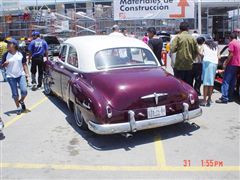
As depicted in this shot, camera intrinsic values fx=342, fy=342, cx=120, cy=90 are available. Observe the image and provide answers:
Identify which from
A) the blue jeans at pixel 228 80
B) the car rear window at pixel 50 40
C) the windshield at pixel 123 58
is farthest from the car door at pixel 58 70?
the car rear window at pixel 50 40

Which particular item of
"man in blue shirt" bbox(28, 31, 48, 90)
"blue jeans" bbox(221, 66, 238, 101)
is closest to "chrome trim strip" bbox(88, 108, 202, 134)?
"blue jeans" bbox(221, 66, 238, 101)

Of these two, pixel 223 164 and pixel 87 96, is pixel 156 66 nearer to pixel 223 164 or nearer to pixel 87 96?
pixel 87 96

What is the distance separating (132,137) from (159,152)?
0.79 m

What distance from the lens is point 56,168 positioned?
4801 millimetres

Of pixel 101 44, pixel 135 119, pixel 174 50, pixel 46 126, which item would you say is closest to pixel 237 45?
pixel 174 50

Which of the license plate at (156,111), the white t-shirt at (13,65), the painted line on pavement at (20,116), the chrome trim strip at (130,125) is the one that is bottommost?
the painted line on pavement at (20,116)

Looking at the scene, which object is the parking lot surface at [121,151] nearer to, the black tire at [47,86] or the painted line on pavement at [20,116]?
the painted line on pavement at [20,116]

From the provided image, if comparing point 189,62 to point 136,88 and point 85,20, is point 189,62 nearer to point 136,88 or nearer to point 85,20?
point 136,88

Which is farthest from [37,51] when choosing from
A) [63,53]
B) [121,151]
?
[121,151]

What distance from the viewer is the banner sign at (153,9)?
18156mm

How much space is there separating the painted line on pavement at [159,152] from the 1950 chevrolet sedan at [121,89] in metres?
0.31

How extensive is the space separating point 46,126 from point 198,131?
2987 millimetres

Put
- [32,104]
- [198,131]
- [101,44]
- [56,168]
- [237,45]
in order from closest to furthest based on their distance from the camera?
[56,168] → [198,131] → [101,44] → [237,45] → [32,104]

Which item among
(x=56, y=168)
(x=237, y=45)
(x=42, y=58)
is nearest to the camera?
(x=56, y=168)
